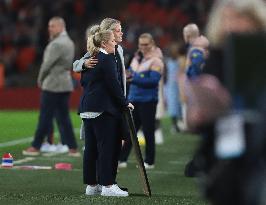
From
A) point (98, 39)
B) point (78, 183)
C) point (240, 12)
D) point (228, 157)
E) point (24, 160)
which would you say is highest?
point (240, 12)

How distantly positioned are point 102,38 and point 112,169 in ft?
4.69

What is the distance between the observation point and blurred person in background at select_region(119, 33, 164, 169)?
13109mm

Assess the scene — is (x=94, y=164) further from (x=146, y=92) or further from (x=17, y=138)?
(x=17, y=138)

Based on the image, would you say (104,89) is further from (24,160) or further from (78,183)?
(24,160)

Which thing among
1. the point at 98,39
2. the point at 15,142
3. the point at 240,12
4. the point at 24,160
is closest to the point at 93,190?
the point at 98,39

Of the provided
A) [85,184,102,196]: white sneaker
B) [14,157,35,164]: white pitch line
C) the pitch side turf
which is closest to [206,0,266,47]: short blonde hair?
the pitch side turf

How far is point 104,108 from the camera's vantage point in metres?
10.0

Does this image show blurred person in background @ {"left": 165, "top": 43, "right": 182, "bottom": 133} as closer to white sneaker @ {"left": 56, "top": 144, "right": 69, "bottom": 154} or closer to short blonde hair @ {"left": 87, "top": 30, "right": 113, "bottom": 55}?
white sneaker @ {"left": 56, "top": 144, "right": 69, "bottom": 154}

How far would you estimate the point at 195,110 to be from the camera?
434cm

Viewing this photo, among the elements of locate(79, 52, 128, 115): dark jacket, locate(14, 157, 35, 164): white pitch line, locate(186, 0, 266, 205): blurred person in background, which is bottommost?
locate(14, 157, 35, 164): white pitch line

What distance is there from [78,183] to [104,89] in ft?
6.18

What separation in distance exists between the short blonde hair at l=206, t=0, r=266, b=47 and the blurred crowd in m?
28.1

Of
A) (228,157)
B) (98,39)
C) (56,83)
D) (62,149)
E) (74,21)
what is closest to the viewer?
(228,157)

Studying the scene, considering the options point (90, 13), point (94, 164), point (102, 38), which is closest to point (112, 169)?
point (94, 164)
